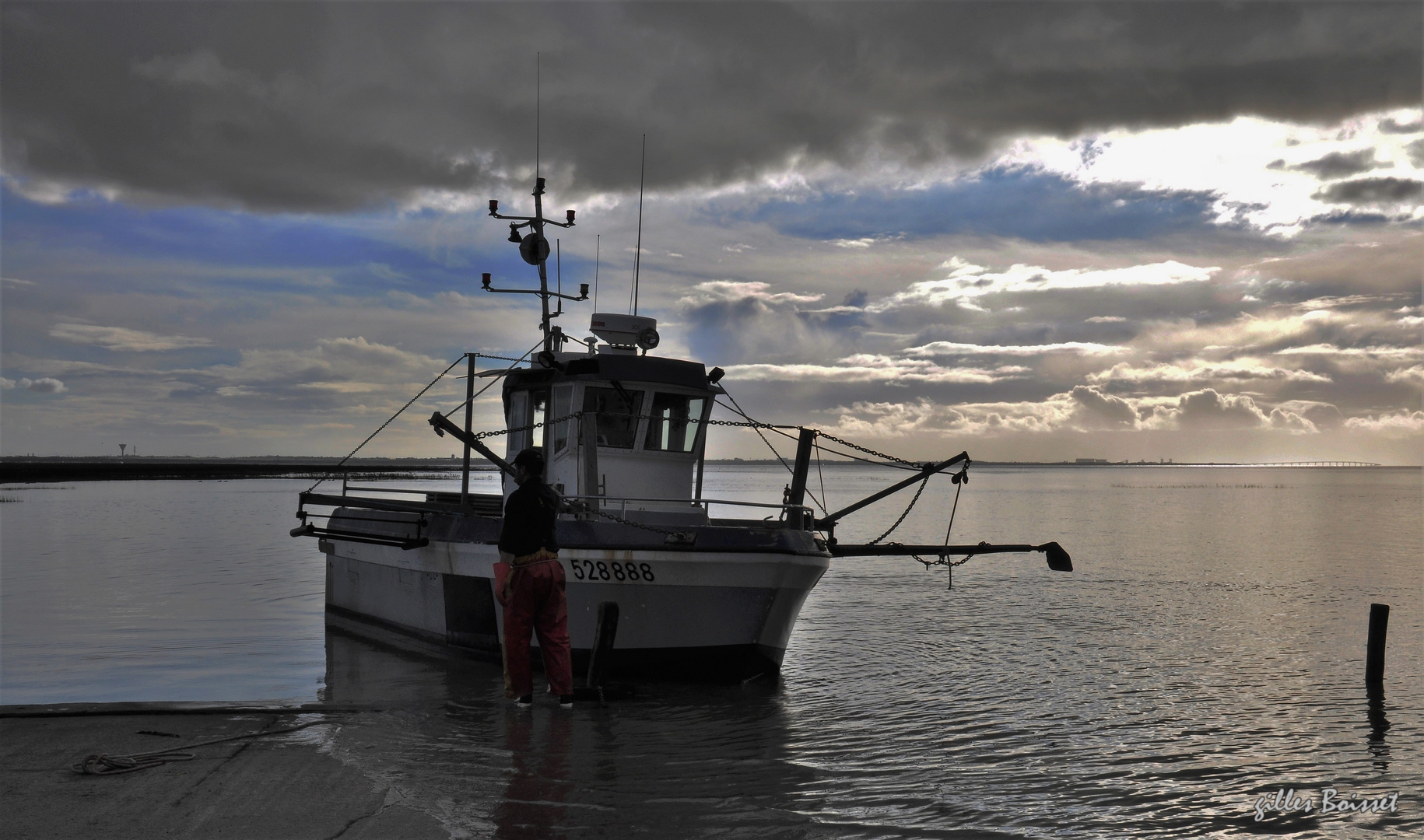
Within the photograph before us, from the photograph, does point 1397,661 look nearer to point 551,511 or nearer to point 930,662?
point 930,662

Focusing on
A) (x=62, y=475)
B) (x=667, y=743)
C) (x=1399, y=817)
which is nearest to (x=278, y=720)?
(x=667, y=743)

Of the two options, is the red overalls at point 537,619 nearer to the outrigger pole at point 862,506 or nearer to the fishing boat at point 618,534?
the fishing boat at point 618,534

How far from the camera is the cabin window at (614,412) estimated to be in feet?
45.9

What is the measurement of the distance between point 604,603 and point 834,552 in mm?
4302

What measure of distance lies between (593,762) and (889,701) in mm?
5485

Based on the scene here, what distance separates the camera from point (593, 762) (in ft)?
28.1

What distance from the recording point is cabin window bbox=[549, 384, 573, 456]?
46.8ft

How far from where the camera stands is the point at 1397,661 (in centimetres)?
1677

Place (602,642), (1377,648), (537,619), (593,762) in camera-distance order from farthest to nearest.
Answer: (1377,648) < (602,642) < (537,619) < (593,762)

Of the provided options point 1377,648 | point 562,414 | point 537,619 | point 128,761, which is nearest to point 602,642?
point 537,619

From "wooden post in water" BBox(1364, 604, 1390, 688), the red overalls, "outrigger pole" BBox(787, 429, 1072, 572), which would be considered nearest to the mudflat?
the red overalls

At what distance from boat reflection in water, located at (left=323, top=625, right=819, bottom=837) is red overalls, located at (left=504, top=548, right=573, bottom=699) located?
396mm

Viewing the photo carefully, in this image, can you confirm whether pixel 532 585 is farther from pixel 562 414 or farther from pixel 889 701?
pixel 889 701

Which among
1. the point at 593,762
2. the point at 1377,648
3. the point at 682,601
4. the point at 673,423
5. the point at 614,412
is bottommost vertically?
the point at 593,762
